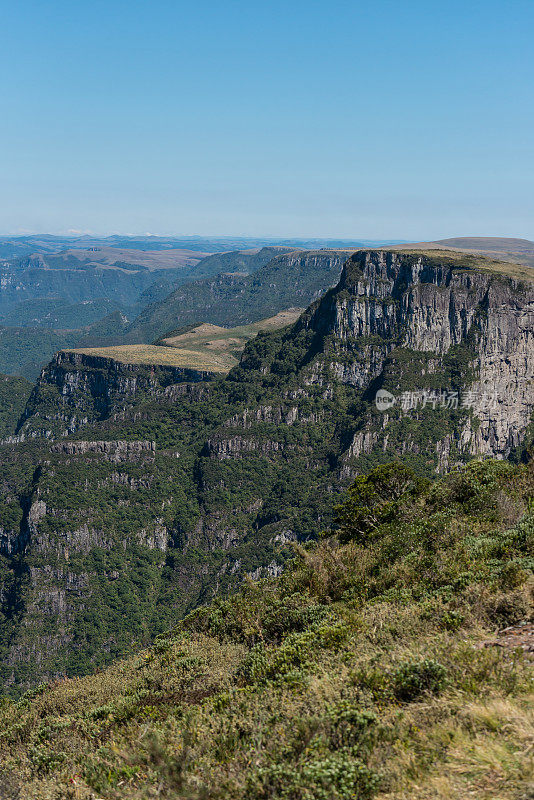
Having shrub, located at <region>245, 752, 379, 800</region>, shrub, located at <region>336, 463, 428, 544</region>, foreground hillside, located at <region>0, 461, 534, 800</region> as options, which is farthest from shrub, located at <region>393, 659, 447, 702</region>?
shrub, located at <region>336, 463, 428, 544</region>

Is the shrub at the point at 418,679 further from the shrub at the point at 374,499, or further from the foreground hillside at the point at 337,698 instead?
the shrub at the point at 374,499

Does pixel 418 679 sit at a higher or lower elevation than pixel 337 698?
higher

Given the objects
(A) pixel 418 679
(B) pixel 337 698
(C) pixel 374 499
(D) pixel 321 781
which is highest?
(A) pixel 418 679

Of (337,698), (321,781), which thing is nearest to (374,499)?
(337,698)

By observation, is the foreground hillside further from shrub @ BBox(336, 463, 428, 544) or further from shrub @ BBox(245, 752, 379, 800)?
shrub @ BBox(336, 463, 428, 544)

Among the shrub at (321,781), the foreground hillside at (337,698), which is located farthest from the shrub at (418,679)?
the shrub at (321,781)

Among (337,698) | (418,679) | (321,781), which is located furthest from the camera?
(337,698)

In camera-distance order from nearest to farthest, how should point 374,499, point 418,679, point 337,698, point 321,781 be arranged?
1. point 321,781
2. point 418,679
3. point 337,698
4. point 374,499

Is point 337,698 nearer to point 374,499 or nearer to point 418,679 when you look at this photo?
point 418,679
